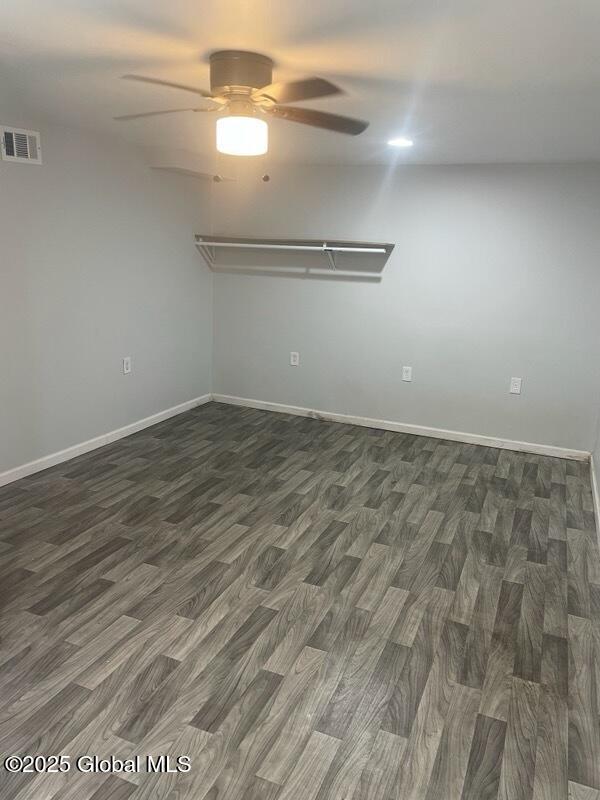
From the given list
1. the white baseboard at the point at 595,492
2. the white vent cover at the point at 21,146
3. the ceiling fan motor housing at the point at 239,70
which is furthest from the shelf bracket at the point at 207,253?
the white baseboard at the point at 595,492

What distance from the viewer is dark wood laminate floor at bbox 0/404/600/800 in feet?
5.93

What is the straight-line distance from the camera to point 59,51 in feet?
7.12

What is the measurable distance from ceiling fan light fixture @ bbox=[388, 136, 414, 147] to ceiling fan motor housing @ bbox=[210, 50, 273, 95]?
1.51 metres

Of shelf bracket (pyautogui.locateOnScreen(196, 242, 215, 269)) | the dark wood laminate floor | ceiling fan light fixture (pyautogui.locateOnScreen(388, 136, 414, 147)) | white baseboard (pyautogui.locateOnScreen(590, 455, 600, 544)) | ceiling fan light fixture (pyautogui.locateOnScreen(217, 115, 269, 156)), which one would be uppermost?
ceiling fan light fixture (pyautogui.locateOnScreen(388, 136, 414, 147))

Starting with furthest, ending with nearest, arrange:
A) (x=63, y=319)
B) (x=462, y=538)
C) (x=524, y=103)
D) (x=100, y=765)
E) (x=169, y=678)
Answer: (x=63, y=319) < (x=462, y=538) < (x=524, y=103) < (x=169, y=678) < (x=100, y=765)

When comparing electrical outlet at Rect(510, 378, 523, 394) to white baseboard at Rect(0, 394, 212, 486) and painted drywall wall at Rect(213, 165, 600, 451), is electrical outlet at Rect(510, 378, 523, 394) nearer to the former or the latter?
painted drywall wall at Rect(213, 165, 600, 451)

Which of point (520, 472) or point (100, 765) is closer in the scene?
point (100, 765)

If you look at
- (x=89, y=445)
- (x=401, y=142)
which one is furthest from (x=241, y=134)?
(x=89, y=445)

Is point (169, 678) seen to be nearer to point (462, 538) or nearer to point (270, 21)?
point (462, 538)

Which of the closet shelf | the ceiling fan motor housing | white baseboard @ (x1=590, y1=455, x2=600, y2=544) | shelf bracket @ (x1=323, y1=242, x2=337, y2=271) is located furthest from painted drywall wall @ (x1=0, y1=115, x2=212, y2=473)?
white baseboard @ (x1=590, y1=455, x2=600, y2=544)

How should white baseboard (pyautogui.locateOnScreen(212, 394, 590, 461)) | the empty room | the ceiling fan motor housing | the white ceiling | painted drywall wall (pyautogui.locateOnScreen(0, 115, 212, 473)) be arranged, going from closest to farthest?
1. the white ceiling
2. the empty room
3. the ceiling fan motor housing
4. painted drywall wall (pyautogui.locateOnScreen(0, 115, 212, 473))
5. white baseboard (pyautogui.locateOnScreen(212, 394, 590, 461))

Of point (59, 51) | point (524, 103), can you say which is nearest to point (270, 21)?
point (59, 51)

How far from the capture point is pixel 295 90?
7.77ft

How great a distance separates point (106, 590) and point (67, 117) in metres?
2.55
